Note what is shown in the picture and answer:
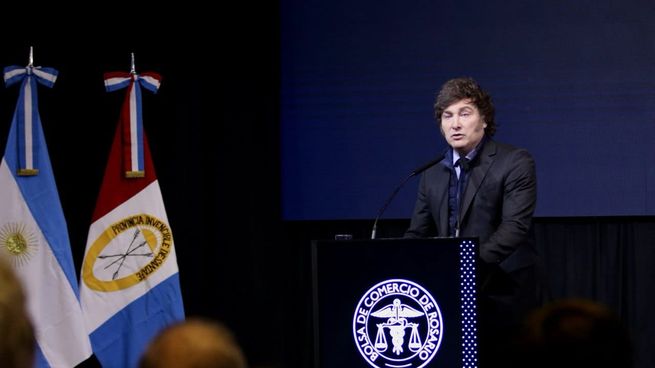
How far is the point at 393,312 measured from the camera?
12.2 ft

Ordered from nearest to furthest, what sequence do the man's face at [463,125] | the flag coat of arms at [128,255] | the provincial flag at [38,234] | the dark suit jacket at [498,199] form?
the dark suit jacket at [498,199], the man's face at [463,125], the provincial flag at [38,234], the flag coat of arms at [128,255]

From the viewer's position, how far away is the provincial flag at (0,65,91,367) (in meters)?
5.21

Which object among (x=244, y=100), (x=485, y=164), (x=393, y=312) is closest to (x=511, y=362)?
(x=393, y=312)

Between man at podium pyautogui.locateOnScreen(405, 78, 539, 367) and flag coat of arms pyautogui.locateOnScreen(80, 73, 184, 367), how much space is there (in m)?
1.57

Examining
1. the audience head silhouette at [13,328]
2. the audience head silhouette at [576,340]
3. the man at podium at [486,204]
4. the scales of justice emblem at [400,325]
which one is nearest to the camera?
the audience head silhouette at [13,328]

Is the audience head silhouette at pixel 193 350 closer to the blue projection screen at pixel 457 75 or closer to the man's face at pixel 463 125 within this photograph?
the man's face at pixel 463 125

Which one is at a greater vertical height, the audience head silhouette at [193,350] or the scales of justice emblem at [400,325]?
the audience head silhouette at [193,350]

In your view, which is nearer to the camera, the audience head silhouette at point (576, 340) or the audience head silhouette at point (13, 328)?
the audience head silhouette at point (13, 328)

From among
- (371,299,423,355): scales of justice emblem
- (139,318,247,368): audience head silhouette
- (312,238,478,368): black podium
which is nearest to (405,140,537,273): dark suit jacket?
(312,238,478,368): black podium

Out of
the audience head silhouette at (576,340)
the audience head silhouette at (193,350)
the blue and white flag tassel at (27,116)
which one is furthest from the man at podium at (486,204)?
the audience head silhouette at (193,350)

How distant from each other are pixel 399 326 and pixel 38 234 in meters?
2.34

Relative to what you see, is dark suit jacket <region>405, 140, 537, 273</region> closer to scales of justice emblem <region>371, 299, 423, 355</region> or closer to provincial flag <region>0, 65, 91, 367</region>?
scales of justice emblem <region>371, 299, 423, 355</region>

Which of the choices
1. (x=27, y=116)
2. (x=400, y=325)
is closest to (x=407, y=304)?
(x=400, y=325)

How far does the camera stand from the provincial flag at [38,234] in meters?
5.21
